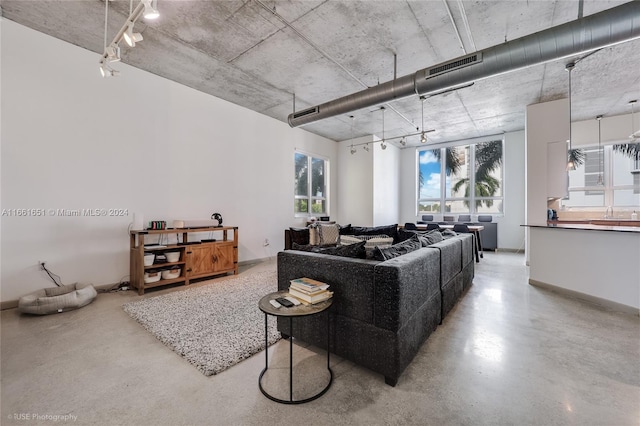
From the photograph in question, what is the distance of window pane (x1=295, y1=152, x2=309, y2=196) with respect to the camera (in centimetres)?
724

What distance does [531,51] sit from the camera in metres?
2.79

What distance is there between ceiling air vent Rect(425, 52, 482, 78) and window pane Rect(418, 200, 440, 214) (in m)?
6.11

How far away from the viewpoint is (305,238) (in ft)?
19.1

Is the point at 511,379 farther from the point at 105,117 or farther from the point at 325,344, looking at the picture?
the point at 105,117

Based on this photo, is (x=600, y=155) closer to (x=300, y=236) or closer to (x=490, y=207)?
(x=490, y=207)

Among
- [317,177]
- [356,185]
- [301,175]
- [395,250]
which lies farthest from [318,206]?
[395,250]

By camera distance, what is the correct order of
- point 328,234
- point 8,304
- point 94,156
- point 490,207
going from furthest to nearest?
point 490,207 → point 328,234 → point 94,156 → point 8,304

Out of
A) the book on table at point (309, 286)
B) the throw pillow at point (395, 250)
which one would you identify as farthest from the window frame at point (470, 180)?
the book on table at point (309, 286)

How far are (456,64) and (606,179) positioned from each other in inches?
240

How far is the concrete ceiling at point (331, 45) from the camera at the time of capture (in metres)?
2.86

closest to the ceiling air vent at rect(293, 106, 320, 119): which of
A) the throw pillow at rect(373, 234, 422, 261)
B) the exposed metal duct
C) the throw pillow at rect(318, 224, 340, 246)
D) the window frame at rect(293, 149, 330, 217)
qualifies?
the exposed metal duct

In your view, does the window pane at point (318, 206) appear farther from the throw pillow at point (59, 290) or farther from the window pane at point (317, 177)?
the throw pillow at point (59, 290)

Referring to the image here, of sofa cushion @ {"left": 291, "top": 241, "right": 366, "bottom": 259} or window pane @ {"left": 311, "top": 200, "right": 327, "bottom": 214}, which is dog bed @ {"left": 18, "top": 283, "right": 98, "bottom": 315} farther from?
window pane @ {"left": 311, "top": 200, "right": 327, "bottom": 214}

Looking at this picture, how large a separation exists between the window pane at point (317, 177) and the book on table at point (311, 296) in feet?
19.7
